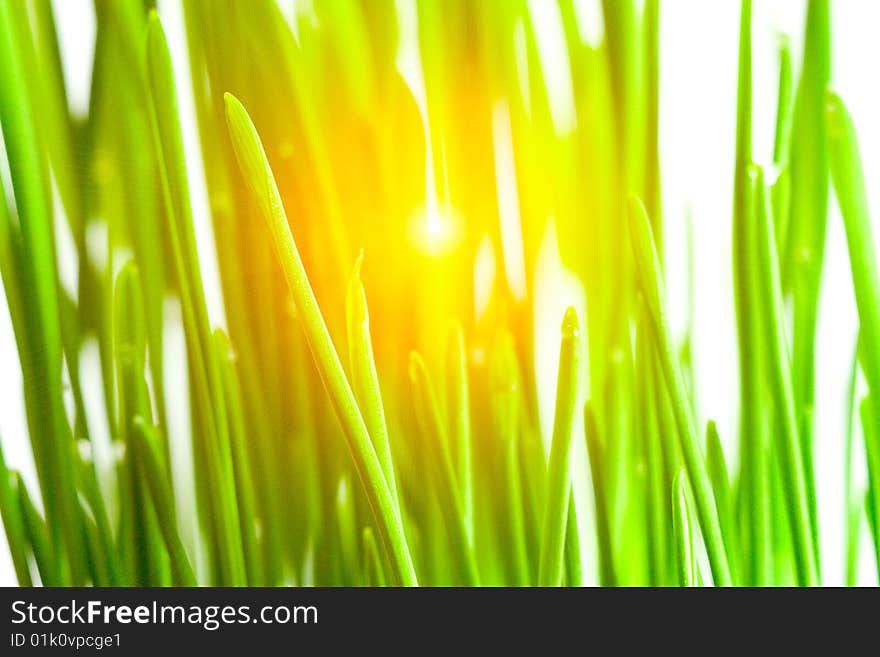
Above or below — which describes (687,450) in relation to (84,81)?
below

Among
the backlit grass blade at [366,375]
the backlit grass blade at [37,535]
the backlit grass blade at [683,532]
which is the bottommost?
the backlit grass blade at [683,532]

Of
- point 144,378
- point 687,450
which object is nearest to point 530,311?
point 687,450

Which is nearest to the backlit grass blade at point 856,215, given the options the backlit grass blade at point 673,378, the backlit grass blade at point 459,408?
the backlit grass blade at point 673,378

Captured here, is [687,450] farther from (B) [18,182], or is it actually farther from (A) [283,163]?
(B) [18,182]

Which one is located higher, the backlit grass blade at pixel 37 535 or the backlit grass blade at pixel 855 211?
the backlit grass blade at pixel 855 211

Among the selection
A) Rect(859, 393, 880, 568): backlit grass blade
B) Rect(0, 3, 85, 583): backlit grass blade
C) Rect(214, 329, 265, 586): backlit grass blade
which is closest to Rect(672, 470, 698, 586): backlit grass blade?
Rect(859, 393, 880, 568): backlit grass blade

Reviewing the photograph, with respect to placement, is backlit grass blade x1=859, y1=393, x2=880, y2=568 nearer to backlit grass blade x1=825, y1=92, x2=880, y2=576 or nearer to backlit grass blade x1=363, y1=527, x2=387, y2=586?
backlit grass blade x1=825, y1=92, x2=880, y2=576

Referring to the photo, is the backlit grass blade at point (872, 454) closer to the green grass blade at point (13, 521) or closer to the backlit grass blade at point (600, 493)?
the backlit grass blade at point (600, 493)
